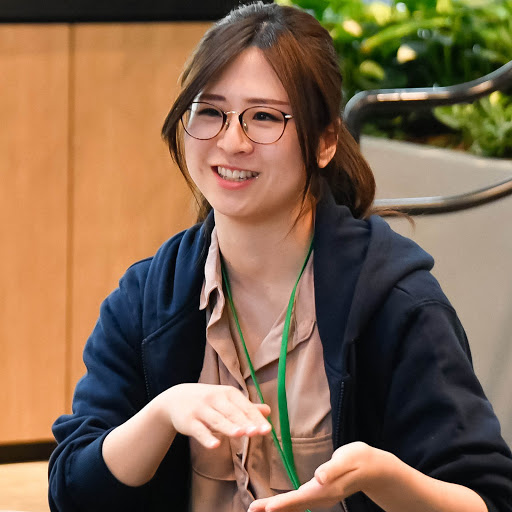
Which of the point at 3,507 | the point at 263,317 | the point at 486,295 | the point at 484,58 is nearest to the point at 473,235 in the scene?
the point at 486,295

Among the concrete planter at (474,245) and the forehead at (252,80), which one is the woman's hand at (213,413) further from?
the concrete planter at (474,245)

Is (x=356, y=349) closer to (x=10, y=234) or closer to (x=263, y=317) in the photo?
(x=263, y=317)

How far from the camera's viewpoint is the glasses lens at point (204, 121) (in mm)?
1430

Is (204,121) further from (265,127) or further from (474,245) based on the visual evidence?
(474,245)

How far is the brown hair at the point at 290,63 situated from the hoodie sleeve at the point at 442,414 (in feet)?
0.92

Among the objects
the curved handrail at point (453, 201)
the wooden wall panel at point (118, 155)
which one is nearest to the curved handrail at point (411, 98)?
the curved handrail at point (453, 201)

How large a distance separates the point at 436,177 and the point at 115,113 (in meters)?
1.15

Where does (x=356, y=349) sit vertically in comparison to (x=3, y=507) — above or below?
above

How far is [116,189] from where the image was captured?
10.9ft

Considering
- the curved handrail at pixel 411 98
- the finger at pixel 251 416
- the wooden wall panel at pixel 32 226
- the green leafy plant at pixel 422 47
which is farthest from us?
the green leafy plant at pixel 422 47

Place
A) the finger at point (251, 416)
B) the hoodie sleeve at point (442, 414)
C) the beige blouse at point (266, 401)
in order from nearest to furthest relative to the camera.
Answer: the finger at point (251, 416), the hoodie sleeve at point (442, 414), the beige blouse at point (266, 401)

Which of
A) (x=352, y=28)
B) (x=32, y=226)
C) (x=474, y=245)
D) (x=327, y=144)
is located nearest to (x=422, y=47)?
(x=352, y=28)

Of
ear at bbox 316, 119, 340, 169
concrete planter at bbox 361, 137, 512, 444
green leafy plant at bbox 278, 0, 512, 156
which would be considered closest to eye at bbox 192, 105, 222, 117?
ear at bbox 316, 119, 340, 169

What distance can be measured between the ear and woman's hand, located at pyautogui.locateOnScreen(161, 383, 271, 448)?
405mm
